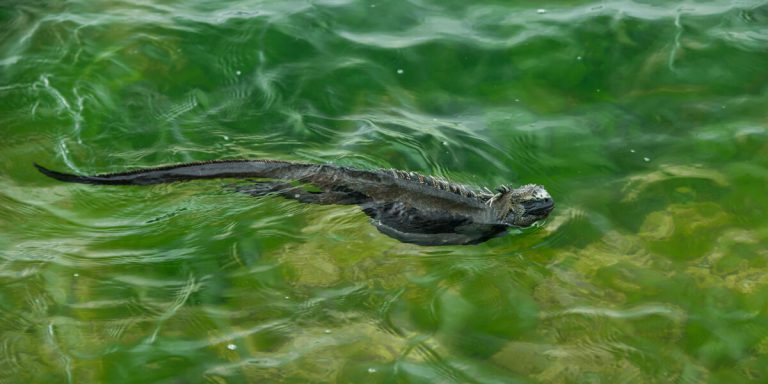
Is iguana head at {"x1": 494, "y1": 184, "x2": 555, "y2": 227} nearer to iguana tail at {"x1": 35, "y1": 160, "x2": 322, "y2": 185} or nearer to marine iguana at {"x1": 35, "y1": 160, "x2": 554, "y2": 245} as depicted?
marine iguana at {"x1": 35, "y1": 160, "x2": 554, "y2": 245}

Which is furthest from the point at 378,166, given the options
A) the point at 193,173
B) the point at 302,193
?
the point at 193,173

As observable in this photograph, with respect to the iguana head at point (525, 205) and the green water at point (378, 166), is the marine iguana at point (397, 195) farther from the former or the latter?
the green water at point (378, 166)

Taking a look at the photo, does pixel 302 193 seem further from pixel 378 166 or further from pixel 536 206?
pixel 536 206

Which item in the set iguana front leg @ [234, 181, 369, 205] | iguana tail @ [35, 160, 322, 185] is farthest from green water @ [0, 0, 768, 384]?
iguana tail @ [35, 160, 322, 185]

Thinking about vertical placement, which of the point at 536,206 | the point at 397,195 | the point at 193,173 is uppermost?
the point at 193,173

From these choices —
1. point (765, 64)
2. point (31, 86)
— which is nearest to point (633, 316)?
point (765, 64)

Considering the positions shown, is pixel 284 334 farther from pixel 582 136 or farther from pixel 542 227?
pixel 582 136

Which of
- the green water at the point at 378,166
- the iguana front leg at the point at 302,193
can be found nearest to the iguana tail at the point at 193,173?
the iguana front leg at the point at 302,193
